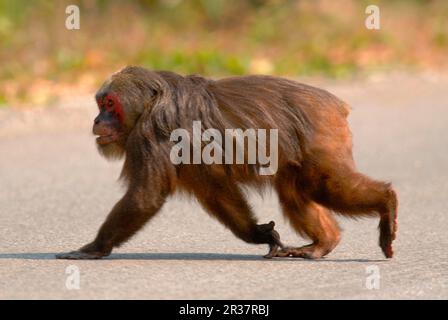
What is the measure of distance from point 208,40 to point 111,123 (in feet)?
49.9

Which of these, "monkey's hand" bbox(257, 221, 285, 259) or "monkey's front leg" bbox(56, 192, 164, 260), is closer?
"monkey's front leg" bbox(56, 192, 164, 260)

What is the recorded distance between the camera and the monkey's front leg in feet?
27.8

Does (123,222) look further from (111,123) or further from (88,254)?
(111,123)

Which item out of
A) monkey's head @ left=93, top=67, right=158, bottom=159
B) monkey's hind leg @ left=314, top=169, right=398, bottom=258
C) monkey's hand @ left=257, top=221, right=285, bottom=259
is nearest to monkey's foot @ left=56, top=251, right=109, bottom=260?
monkey's head @ left=93, top=67, right=158, bottom=159

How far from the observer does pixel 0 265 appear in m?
8.55

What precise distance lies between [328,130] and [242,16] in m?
17.7

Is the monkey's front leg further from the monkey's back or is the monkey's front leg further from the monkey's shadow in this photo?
the monkey's back

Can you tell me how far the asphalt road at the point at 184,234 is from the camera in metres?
7.80

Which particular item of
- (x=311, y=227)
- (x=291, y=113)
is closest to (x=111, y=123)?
(x=291, y=113)

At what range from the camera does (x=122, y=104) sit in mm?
8703

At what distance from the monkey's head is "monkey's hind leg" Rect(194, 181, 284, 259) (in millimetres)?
685

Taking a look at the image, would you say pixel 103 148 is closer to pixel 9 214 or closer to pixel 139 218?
pixel 139 218

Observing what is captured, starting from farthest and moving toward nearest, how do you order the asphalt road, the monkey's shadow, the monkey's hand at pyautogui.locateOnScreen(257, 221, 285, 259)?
the monkey's hand at pyautogui.locateOnScreen(257, 221, 285, 259), the monkey's shadow, the asphalt road
